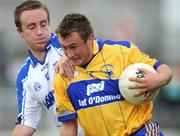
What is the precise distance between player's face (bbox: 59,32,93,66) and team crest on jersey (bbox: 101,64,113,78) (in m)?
0.22

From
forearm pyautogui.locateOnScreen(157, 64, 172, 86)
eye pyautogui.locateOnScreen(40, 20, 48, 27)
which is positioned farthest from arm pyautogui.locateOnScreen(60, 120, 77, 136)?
eye pyautogui.locateOnScreen(40, 20, 48, 27)

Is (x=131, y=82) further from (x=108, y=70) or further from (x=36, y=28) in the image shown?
(x=36, y=28)

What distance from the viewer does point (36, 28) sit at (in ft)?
26.6

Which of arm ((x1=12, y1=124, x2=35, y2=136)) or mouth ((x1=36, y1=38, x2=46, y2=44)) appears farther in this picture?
arm ((x1=12, y1=124, x2=35, y2=136))

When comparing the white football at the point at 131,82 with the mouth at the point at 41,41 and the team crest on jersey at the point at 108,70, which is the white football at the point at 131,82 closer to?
the team crest on jersey at the point at 108,70

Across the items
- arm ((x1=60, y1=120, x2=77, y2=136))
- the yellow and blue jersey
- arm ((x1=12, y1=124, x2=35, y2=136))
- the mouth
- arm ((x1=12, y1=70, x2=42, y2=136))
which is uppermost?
the mouth

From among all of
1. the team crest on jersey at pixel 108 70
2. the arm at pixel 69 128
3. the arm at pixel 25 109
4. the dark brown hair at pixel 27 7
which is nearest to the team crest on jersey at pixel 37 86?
the arm at pixel 25 109

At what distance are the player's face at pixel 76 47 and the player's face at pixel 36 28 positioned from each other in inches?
42.7

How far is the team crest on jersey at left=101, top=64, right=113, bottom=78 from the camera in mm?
7203

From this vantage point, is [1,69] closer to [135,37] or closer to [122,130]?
[135,37]

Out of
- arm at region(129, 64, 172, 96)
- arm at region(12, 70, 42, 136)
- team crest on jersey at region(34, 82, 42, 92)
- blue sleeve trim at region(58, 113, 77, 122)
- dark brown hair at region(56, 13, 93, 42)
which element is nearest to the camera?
arm at region(129, 64, 172, 96)

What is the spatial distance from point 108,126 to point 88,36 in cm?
→ 83

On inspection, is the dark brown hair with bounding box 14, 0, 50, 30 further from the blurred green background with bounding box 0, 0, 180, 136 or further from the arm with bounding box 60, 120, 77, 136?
the blurred green background with bounding box 0, 0, 180, 136

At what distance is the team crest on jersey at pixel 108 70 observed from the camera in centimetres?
720
